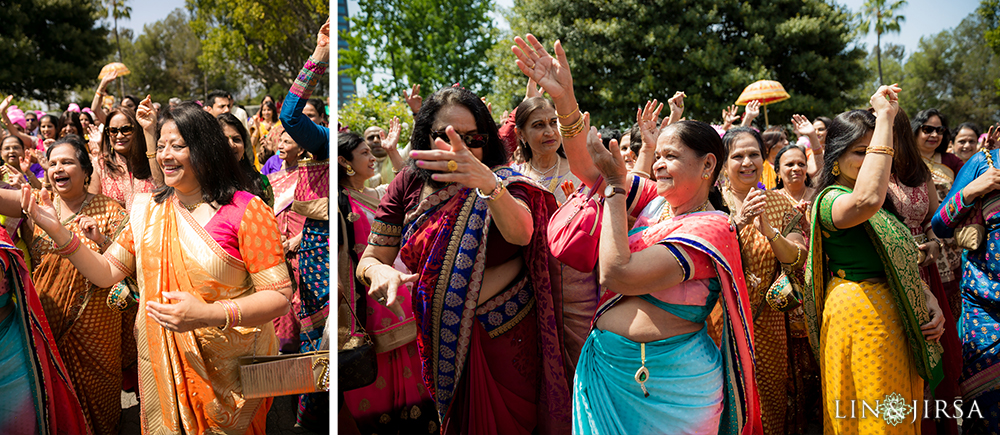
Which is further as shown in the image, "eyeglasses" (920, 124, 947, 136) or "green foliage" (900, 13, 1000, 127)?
"green foliage" (900, 13, 1000, 127)

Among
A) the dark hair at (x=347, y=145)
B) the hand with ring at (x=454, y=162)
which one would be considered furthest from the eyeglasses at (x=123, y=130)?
the hand with ring at (x=454, y=162)

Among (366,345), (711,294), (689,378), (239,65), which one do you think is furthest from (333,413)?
(239,65)

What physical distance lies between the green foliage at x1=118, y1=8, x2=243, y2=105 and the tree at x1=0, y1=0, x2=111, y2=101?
1.03m

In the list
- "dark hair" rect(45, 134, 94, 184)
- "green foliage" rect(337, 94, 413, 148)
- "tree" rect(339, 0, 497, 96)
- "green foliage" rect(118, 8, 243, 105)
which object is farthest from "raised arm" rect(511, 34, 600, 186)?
"tree" rect(339, 0, 497, 96)

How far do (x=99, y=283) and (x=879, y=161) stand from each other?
3038 mm

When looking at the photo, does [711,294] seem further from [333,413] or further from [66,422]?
[66,422]

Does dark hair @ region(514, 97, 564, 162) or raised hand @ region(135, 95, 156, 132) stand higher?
raised hand @ region(135, 95, 156, 132)

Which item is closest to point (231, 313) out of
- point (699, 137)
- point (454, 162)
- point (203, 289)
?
point (203, 289)

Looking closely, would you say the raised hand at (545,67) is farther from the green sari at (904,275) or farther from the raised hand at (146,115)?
the raised hand at (146,115)

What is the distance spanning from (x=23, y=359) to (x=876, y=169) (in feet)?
11.1

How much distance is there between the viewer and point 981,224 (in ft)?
10.5

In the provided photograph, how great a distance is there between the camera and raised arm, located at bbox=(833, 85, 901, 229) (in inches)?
89.4

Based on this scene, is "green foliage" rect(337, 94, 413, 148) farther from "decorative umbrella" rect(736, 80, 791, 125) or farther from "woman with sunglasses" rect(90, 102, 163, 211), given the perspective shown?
"woman with sunglasses" rect(90, 102, 163, 211)

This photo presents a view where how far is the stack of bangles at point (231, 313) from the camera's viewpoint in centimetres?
212
